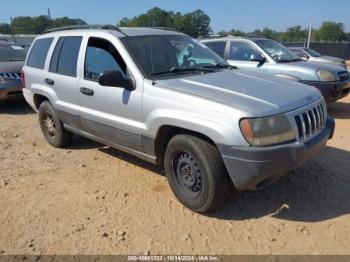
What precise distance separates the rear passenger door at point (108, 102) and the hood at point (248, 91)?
0.52 m

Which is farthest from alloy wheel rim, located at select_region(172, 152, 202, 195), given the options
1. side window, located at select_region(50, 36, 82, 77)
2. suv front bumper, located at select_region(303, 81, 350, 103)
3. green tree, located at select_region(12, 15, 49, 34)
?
green tree, located at select_region(12, 15, 49, 34)

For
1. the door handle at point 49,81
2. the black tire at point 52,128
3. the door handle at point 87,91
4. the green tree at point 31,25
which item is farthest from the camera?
the green tree at point 31,25

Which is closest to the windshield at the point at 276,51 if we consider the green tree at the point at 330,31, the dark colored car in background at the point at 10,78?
the dark colored car in background at the point at 10,78

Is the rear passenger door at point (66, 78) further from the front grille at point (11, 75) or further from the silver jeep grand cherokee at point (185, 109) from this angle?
the front grille at point (11, 75)

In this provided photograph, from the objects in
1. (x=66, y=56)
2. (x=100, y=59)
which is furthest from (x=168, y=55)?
(x=66, y=56)

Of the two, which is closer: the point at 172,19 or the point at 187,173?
the point at 187,173

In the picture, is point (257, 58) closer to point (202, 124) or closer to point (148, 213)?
point (202, 124)

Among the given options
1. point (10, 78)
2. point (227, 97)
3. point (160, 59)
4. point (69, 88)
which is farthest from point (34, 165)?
point (10, 78)

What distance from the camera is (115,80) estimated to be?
13.0ft

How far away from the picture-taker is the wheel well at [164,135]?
376 centimetres

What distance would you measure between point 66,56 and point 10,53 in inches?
233

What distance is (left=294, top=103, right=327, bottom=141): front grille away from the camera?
139 inches

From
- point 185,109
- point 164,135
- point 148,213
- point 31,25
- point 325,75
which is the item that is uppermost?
point 31,25

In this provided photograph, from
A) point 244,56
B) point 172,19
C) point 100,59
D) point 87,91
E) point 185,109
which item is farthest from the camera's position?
point 172,19
